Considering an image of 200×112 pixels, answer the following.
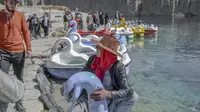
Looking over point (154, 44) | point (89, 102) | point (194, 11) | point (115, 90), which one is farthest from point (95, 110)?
point (194, 11)

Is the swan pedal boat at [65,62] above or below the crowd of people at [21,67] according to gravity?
below

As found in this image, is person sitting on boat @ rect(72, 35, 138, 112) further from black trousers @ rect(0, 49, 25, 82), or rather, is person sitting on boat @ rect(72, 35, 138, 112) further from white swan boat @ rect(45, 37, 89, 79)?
white swan boat @ rect(45, 37, 89, 79)

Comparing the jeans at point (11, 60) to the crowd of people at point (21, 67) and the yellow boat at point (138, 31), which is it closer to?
the crowd of people at point (21, 67)

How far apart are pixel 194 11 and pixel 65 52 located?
63.5 m

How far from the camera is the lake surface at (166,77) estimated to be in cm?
852

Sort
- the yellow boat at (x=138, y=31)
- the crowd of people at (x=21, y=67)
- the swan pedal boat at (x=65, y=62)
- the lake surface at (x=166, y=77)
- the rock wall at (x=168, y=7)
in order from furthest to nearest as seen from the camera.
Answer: the rock wall at (x=168, y=7), the yellow boat at (x=138, y=31), the swan pedal boat at (x=65, y=62), the lake surface at (x=166, y=77), the crowd of people at (x=21, y=67)

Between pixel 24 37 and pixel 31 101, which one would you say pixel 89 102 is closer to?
pixel 24 37

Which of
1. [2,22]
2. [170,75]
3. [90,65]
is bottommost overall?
[170,75]

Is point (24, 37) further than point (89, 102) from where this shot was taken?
Yes

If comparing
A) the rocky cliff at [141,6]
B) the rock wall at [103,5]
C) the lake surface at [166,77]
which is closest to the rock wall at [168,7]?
the rocky cliff at [141,6]

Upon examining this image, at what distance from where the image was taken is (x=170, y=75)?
1225cm

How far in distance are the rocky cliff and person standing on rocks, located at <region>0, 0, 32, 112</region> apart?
68.3m

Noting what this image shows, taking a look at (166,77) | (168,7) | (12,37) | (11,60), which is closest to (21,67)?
(11,60)

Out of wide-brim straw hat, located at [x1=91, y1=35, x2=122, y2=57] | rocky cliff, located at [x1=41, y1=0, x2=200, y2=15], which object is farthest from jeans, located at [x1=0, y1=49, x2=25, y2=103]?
rocky cliff, located at [x1=41, y1=0, x2=200, y2=15]
